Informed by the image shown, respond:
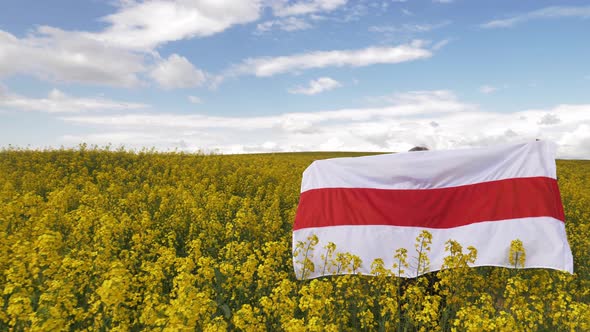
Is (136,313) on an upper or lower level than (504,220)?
lower

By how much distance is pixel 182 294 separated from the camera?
431cm

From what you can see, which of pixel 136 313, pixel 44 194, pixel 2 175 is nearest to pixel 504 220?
pixel 136 313

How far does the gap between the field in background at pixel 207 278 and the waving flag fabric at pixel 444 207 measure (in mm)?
405

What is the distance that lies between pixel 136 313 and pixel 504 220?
5.69 m

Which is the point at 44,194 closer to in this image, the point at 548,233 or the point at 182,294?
the point at 182,294

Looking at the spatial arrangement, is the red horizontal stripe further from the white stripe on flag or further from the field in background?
the field in background

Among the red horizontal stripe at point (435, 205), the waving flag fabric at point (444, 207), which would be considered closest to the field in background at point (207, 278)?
the waving flag fabric at point (444, 207)

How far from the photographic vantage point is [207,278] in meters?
5.77

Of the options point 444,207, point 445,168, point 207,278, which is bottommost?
point 207,278

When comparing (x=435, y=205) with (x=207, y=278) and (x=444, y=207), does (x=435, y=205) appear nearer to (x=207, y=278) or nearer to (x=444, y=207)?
(x=444, y=207)

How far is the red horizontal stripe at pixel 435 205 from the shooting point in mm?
6930

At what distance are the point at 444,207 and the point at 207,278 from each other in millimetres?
4134

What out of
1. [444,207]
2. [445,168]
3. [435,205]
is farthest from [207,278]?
[445,168]

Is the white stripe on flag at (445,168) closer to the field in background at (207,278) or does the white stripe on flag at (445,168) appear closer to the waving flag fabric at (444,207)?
the waving flag fabric at (444,207)
